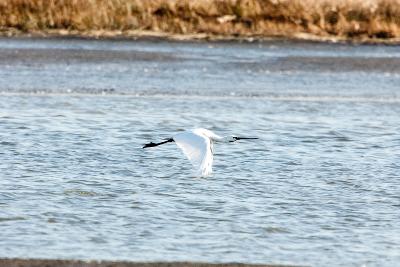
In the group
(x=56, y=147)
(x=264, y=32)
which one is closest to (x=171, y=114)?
(x=56, y=147)

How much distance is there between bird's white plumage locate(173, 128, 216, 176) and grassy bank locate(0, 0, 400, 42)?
21.1 m

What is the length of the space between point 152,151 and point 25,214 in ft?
13.7

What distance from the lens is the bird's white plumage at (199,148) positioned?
31.4 ft

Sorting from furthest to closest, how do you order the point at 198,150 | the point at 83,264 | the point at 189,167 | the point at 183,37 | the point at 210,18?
the point at 210,18 → the point at 183,37 → the point at 189,167 → the point at 198,150 → the point at 83,264

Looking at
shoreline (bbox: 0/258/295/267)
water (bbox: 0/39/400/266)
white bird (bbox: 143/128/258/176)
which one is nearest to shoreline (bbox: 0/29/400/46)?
water (bbox: 0/39/400/266)

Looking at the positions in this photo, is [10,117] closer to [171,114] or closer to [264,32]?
[171,114]

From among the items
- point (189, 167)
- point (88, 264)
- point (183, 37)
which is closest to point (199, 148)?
point (88, 264)

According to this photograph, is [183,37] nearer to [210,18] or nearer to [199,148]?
[210,18]

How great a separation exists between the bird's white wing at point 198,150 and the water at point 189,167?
0.38 m

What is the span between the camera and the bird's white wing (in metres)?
9.55

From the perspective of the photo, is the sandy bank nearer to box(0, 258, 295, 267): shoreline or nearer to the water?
box(0, 258, 295, 267): shoreline

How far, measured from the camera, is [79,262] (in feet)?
25.8

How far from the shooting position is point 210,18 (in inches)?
1292

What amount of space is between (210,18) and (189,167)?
20.5 meters
